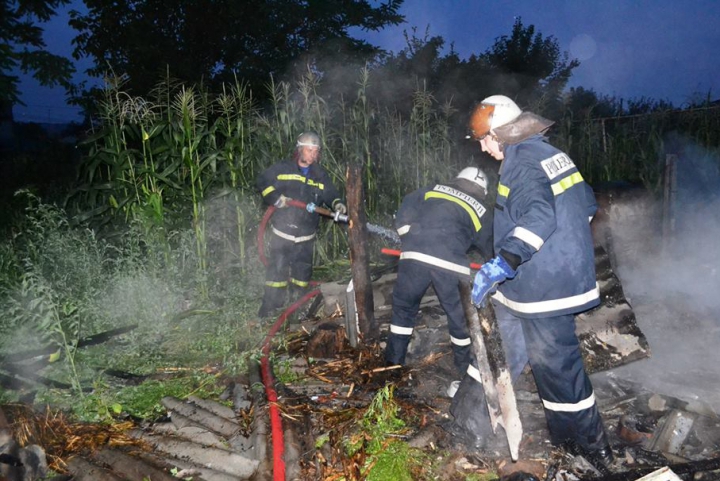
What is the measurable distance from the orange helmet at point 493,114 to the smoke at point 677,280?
8.01 feet

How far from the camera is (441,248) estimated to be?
4109 millimetres

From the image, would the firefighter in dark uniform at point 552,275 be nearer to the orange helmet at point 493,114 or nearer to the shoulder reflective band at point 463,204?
the orange helmet at point 493,114

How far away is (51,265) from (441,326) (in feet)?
13.8

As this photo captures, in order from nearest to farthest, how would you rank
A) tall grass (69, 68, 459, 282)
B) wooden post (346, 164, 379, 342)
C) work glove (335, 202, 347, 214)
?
wooden post (346, 164, 379, 342) < tall grass (69, 68, 459, 282) < work glove (335, 202, 347, 214)

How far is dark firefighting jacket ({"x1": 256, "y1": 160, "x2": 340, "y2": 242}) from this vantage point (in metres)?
5.93

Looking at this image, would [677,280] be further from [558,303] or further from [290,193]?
[290,193]

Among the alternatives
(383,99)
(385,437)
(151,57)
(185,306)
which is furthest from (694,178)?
(151,57)

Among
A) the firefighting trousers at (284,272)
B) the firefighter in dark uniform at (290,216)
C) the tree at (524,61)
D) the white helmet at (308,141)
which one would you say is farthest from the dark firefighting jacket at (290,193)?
the tree at (524,61)

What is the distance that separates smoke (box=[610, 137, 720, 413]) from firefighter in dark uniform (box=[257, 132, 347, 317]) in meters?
3.55

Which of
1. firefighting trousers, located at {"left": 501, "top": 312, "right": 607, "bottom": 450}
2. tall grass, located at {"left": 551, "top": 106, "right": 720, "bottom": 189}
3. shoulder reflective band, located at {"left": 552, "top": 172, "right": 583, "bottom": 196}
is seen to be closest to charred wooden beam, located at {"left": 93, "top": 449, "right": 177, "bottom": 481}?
firefighting trousers, located at {"left": 501, "top": 312, "right": 607, "bottom": 450}

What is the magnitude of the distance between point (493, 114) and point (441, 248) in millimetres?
1325

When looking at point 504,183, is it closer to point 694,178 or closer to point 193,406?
point 193,406

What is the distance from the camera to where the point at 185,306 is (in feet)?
19.7

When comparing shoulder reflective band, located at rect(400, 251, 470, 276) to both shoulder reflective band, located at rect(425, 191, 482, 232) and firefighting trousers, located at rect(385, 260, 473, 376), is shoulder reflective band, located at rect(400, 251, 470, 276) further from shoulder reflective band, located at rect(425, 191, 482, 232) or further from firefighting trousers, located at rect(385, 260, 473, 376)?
shoulder reflective band, located at rect(425, 191, 482, 232)
